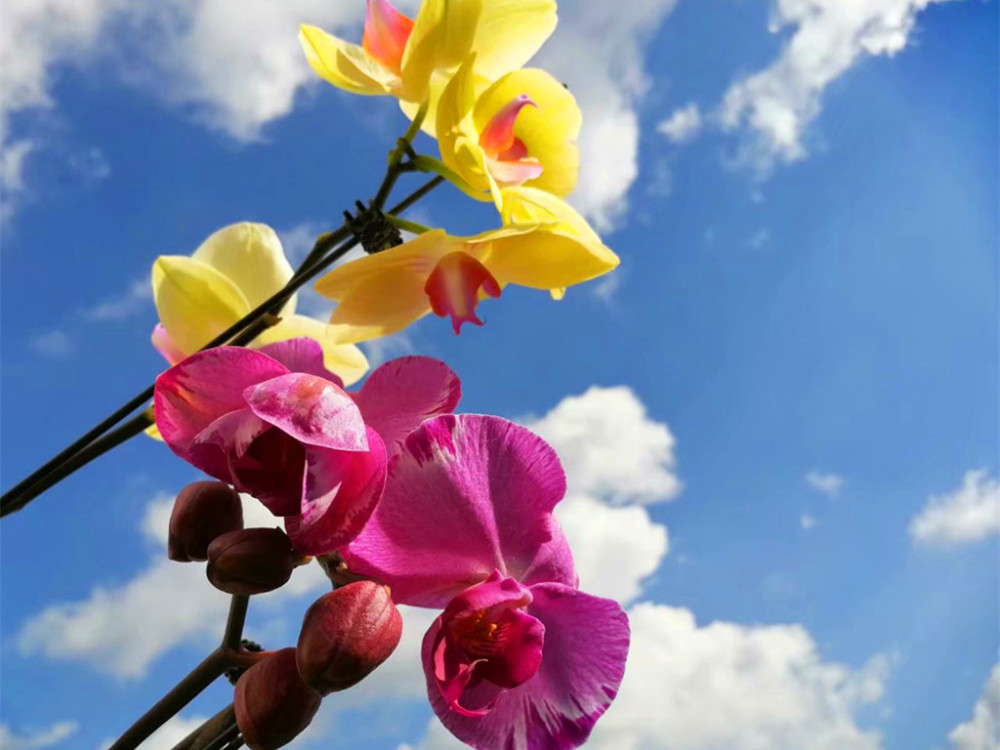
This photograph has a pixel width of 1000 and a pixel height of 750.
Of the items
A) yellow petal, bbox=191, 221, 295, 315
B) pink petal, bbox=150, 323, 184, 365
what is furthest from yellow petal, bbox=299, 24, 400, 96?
pink petal, bbox=150, 323, 184, 365

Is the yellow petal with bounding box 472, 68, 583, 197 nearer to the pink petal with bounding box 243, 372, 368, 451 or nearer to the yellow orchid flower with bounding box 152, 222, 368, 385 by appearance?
the yellow orchid flower with bounding box 152, 222, 368, 385

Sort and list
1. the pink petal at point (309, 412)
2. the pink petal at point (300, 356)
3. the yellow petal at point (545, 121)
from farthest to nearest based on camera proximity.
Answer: the yellow petal at point (545, 121), the pink petal at point (300, 356), the pink petal at point (309, 412)

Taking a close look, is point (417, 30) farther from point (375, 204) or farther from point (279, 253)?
point (279, 253)

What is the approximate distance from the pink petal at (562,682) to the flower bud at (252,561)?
7 cm

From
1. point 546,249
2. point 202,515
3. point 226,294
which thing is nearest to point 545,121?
point 546,249

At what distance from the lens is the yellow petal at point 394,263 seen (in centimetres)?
71

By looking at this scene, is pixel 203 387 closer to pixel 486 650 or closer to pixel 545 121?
pixel 486 650

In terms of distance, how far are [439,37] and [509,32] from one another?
0.26 feet

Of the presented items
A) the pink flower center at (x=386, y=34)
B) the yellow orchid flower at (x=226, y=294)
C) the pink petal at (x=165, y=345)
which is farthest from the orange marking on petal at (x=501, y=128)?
the pink petal at (x=165, y=345)

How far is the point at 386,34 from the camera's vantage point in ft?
2.67

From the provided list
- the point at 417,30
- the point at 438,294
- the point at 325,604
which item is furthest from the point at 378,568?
the point at 417,30

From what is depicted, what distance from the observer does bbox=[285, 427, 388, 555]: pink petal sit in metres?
0.38

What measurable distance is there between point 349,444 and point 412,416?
0.23 ft

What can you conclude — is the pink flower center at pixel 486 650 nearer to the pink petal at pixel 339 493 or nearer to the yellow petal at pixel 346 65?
the pink petal at pixel 339 493
